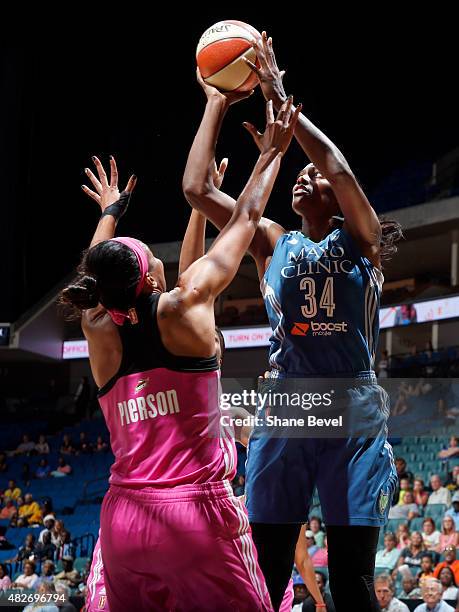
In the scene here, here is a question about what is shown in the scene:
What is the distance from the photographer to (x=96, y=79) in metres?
13.2

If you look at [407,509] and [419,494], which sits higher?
[419,494]

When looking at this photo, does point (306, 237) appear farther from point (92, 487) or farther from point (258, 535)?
point (92, 487)

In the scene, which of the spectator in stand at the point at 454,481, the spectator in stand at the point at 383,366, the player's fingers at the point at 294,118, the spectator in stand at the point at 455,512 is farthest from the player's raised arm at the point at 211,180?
the spectator in stand at the point at 383,366

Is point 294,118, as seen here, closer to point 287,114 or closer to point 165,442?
point 287,114

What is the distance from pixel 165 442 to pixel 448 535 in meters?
6.41

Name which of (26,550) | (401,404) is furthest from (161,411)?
(26,550)

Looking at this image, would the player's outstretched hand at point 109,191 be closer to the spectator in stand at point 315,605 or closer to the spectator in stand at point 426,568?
the spectator in stand at point 315,605

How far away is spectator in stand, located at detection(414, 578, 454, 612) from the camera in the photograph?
6820 millimetres

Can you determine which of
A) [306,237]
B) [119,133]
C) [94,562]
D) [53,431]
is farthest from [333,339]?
[53,431]

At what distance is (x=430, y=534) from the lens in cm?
825

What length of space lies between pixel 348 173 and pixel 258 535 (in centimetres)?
134

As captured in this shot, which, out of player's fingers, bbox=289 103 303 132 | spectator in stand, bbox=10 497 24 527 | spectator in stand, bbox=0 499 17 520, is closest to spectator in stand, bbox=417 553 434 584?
player's fingers, bbox=289 103 303 132

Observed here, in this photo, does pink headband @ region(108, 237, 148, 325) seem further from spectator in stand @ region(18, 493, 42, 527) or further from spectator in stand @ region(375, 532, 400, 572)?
spectator in stand @ region(18, 493, 42, 527)

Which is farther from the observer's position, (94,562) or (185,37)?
(185,37)
